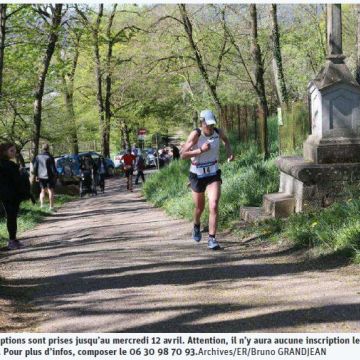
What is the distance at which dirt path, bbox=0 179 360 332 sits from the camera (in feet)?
16.8

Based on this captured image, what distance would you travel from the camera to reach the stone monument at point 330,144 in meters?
9.01

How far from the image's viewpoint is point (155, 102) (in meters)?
46.9

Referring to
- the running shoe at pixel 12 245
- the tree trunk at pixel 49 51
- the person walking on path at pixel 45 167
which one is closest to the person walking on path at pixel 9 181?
the running shoe at pixel 12 245

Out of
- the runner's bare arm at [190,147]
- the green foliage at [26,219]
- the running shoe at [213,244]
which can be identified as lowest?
the green foliage at [26,219]

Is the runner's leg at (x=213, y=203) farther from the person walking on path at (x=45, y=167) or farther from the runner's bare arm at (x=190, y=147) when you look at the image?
the person walking on path at (x=45, y=167)

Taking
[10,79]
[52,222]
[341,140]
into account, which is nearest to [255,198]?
[341,140]

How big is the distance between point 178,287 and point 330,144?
3.79 metres

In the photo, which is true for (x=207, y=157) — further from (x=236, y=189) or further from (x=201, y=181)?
(x=236, y=189)

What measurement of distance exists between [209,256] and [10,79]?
75.2ft

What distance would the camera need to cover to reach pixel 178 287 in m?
6.44

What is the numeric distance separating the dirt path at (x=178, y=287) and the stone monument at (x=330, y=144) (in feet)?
3.60

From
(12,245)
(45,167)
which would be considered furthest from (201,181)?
(45,167)

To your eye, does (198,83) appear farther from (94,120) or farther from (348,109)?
(348,109)

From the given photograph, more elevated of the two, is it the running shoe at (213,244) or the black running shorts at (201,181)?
the black running shorts at (201,181)
